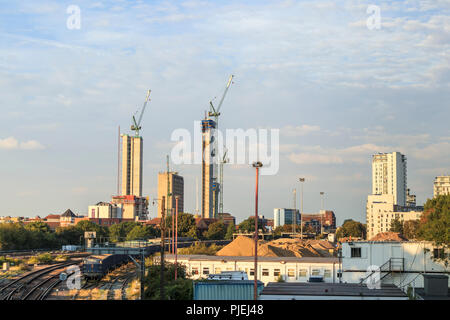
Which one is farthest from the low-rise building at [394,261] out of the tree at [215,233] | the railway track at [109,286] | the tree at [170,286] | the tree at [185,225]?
the tree at [215,233]

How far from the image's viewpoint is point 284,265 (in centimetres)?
5603

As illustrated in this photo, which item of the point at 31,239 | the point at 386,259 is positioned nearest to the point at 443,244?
the point at 386,259

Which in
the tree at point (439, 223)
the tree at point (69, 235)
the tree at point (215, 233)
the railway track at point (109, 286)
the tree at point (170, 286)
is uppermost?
the tree at point (439, 223)

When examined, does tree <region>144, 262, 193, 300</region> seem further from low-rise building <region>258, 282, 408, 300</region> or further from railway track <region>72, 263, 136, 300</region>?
low-rise building <region>258, 282, 408, 300</region>

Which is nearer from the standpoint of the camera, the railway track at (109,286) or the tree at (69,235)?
the railway track at (109,286)

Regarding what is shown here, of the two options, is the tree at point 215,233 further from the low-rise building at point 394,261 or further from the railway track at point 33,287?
the low-rise building at point 394,261

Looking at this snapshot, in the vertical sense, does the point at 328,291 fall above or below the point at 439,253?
below

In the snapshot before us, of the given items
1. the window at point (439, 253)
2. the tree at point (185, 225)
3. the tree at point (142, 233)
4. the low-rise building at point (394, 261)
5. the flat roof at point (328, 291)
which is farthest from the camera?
the tree at point (185, 225)

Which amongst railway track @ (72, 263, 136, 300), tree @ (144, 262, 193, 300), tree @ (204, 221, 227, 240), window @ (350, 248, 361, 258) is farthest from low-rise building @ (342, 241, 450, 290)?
tree @ (204, 221, 227, 240)

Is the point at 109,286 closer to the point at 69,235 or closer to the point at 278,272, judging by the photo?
the point at 278,272

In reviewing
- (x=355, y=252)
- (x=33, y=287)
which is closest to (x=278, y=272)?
(x=355, y=252)
